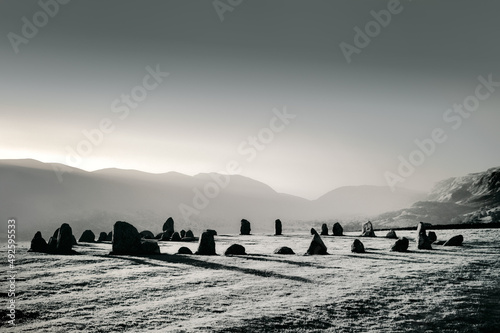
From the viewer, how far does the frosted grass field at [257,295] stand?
686cm

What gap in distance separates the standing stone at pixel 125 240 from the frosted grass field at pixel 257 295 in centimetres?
273

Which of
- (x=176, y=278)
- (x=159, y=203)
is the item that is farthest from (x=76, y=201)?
(x=176, y=278)

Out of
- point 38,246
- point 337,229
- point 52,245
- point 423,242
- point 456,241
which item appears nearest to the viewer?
point 38,246

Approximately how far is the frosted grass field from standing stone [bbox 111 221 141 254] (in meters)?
2.73

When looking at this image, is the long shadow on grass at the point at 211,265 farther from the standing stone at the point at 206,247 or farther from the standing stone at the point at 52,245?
the standing stone at the point at 52,245

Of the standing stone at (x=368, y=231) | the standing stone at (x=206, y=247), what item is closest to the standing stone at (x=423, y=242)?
the standing stone at (x=368, y=231)

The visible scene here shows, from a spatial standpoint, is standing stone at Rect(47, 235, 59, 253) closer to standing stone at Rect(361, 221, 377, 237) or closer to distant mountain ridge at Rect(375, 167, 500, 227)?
standing stone at Rect(361, 221, 377, 237)

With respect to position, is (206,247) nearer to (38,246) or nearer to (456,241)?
(38,246)

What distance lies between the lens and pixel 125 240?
16.9 metres

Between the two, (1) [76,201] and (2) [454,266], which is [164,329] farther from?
(1) [76,201]

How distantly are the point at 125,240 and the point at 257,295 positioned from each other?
1023 cm

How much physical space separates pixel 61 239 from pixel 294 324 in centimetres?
1482

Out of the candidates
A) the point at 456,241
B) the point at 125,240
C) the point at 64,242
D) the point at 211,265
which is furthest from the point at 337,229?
the point at 64,242

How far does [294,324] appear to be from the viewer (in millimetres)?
6828
